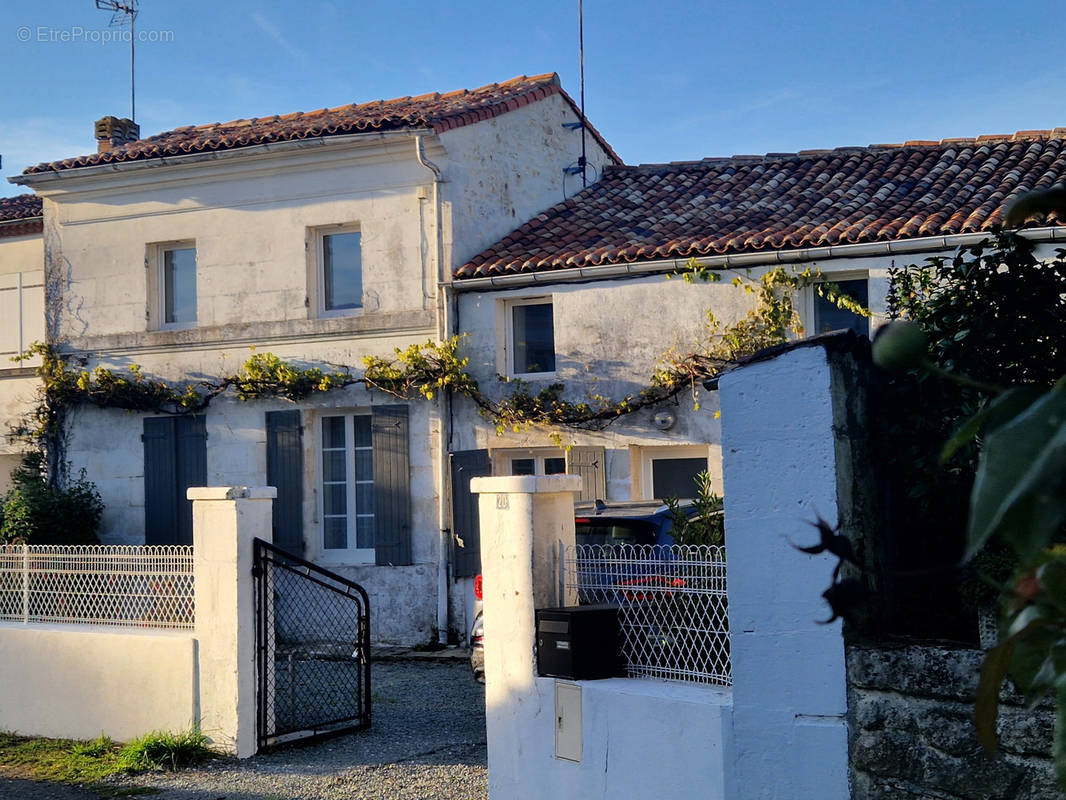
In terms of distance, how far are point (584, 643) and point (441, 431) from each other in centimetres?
839

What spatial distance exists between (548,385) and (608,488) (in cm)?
140

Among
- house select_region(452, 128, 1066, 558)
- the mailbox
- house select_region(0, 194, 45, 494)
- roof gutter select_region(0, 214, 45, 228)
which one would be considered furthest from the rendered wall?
the mailbox

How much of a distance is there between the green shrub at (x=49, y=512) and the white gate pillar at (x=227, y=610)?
7.23 m

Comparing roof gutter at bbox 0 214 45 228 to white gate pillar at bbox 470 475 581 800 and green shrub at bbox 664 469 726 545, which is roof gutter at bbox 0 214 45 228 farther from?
green shrub at bbox 664 469 726 545

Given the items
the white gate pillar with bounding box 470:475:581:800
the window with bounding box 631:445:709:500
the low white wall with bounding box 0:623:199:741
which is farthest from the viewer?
the window with bounding box 631:445:709:500

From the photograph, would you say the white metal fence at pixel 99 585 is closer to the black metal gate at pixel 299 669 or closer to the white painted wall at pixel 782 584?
the black metal gate at pixel 299 669

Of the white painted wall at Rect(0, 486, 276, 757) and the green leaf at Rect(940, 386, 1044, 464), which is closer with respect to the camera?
the green leaf at Rect(940, 386, 1044, 464)

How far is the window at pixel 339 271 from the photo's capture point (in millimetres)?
15211

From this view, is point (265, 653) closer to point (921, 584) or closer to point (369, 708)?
point (369, 708)

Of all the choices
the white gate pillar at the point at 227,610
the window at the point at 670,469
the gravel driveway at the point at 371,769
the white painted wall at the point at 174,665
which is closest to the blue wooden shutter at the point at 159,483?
the white painted wall at the point at 174,665

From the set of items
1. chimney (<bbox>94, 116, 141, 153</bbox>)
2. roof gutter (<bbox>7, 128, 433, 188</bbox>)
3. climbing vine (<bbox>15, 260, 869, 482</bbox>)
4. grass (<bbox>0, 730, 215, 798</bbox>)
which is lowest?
grass (<bbox>0, 730, 215, 798</bbox>)

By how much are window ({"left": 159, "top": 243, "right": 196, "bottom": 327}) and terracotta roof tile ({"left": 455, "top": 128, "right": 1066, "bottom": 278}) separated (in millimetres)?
3964

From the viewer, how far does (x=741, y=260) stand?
13.3m

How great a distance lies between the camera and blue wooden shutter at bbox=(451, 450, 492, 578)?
1407 cm
